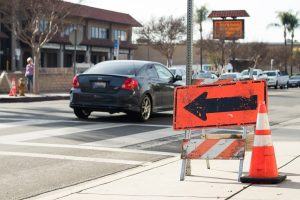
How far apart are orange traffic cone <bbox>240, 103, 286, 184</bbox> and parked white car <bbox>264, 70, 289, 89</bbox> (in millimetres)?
48850

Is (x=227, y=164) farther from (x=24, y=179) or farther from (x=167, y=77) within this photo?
(x=167, y=77)

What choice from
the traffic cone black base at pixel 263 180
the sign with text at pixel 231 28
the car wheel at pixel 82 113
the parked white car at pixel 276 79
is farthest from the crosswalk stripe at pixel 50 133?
the sign with text at pixel 231 28

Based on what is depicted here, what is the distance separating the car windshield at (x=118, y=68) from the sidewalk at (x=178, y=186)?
665 centimetres

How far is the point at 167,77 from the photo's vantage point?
16.9 meters

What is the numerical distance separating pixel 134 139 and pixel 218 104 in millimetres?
4374

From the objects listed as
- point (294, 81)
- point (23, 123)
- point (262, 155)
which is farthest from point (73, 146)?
point (294, 81)

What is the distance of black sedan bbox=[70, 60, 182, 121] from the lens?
14930mm

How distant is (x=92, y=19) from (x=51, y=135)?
63.2 metres

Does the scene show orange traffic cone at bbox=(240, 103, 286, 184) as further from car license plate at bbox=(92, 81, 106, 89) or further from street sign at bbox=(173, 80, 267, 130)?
car license plate at bbox=(92, 81, 106, 89)

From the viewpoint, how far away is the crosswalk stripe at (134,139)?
36.3ft

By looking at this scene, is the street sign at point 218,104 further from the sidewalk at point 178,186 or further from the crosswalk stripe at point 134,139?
the crosswalk stripe at point 134,139

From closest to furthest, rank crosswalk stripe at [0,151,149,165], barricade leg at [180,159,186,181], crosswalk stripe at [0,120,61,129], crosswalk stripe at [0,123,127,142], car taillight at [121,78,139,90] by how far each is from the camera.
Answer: barricade leg at [180,159,186,181]
crosswalk stripe at [0,151,149,165]
crosswalk stripe at [0,123,127,142]
crosswalk stripe at [0,120,61,129]
car taillight at [121,78,139,90]

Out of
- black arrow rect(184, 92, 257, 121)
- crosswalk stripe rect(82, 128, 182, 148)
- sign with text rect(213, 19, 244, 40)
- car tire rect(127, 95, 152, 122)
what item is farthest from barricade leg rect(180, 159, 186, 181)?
sign with text rect(213, 19, 244, 40)

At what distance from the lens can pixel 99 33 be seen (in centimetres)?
7806
